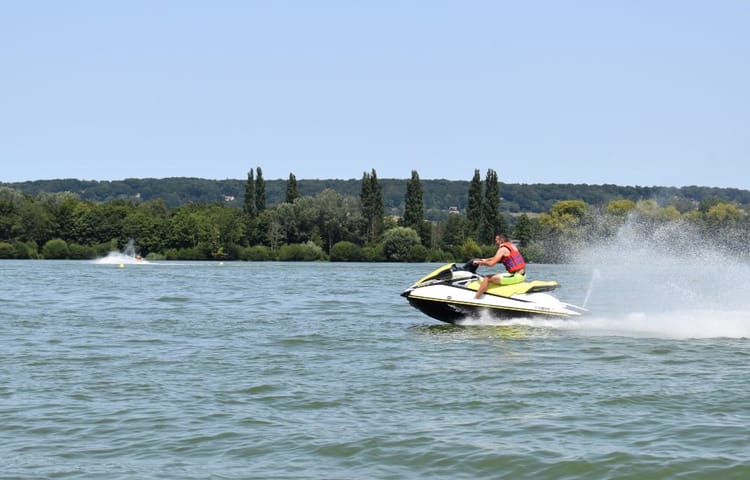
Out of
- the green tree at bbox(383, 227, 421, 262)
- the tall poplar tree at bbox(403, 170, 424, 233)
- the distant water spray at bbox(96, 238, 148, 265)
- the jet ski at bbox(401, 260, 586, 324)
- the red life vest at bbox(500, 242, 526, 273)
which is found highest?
the tall poplar tree at bbox(403, 170, 424, 233)

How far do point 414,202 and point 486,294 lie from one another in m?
91.6

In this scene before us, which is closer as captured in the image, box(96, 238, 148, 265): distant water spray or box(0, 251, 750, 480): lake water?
box(0, 251, 750, 480): lake water

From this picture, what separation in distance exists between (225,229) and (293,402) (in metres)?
98.8

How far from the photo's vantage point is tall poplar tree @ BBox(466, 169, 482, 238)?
111 metres

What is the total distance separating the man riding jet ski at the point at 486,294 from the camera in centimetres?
1953

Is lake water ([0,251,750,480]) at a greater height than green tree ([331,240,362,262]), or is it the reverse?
lake water ([0,251,750,480])

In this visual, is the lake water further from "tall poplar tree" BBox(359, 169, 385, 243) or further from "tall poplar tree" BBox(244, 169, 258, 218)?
"tall poplar tree" BBox(244, 169, 258, 218)

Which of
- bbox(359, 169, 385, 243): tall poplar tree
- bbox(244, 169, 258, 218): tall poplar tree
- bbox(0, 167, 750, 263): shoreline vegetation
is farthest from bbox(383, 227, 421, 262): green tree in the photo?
bbox(244, 169, 258, 218): tall poplar tree

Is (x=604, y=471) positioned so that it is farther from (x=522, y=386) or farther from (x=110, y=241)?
(x=110, y=241)

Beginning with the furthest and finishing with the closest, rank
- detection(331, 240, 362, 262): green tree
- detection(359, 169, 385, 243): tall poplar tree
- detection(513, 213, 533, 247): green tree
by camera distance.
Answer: detection(513, 213, 533, 247): green tree < detection(359, 169, 385, 243): tall poplar tree < detection(331, 240, 362, 262): green tree

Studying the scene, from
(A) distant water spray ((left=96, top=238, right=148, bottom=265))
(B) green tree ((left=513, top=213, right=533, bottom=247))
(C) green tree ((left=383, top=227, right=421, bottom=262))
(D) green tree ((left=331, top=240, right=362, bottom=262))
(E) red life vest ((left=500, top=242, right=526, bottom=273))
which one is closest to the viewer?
(E) red life vest ((left=500, top=242, right=526, bottom=273))

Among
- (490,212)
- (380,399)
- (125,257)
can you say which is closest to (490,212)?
(490,212)

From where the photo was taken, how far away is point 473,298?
19.6 meters

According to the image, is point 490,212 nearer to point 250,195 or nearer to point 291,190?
point 291,190
